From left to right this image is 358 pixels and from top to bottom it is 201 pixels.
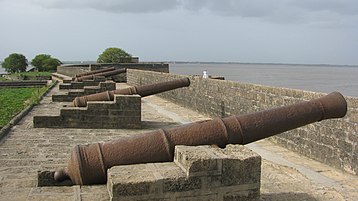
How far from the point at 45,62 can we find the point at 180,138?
172 feet

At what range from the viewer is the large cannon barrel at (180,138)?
359cm

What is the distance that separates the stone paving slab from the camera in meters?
3.75

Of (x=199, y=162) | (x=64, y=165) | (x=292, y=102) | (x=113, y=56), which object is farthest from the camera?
(x=113, y=56)

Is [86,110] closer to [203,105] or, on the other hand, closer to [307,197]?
[203,105]

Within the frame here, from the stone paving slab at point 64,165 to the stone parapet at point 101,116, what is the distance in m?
0.26

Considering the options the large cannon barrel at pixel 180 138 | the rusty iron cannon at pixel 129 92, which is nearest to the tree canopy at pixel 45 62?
the rusty iron cannon at pixel 129 92

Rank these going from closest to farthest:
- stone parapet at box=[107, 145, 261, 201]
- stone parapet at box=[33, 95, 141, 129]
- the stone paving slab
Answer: stone parapet at box=[107, 145, 261, 201] < the stone paving slab < stone parapet at box=[33, 95, 141, 129]

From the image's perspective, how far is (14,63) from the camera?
60000 mm

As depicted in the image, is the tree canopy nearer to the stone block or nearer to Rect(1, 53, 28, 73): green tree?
Rect(1, 53, 28, 73): green tree

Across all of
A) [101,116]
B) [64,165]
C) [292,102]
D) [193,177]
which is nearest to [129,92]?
[101,116]

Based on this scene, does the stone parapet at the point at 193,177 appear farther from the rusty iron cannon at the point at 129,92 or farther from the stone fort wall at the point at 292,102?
the rusty iron cannon at the point at 129,92

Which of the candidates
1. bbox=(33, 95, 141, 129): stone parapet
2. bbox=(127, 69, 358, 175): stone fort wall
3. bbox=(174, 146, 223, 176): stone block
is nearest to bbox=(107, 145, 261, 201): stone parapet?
bbox=(174, 146, 223, 176): stone block

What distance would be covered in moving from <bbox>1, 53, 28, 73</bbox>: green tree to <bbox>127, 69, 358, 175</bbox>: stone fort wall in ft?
173

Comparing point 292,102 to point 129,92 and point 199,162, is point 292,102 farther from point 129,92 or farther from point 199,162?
point 199,162
